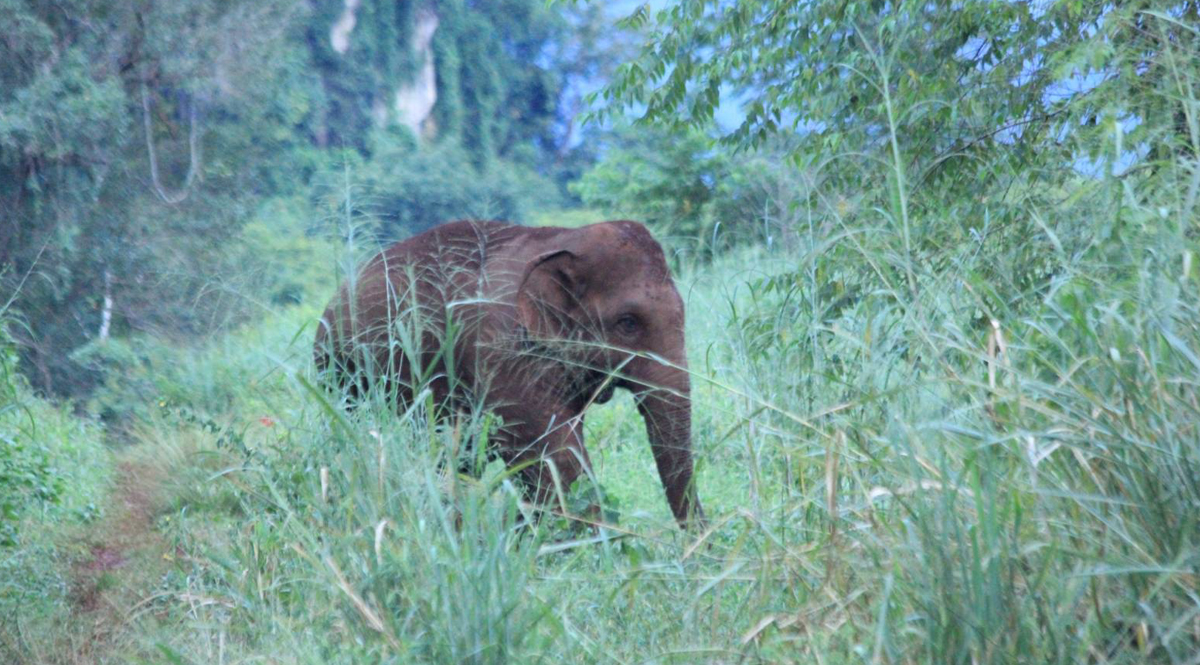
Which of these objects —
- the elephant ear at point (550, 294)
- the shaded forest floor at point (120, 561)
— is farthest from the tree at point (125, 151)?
the elephant ear at point (550, 294)

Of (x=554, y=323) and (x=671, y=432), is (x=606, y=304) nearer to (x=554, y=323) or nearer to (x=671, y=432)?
(x=554, y=323)

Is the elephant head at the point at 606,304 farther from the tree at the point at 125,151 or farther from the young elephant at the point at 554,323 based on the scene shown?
the tree at the point at 125,151

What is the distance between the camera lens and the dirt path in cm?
500

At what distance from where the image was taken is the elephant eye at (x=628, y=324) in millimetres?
6387

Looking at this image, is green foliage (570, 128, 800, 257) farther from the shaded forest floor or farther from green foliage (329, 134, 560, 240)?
the shaded forest floor

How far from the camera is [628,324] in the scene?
21.0 ft

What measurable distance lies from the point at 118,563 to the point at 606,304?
2677 mm

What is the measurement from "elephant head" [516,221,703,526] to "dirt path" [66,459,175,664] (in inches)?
81.0

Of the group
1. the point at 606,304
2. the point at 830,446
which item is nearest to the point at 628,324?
the point at 606,304

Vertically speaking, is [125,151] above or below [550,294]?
above

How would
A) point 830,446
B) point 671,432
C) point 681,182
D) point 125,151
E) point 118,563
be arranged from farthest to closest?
point 681,182 → point 125,151 → point 118,563 → point 671,432 → point 830,446

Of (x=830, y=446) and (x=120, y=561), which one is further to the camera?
(x=120, y=561)

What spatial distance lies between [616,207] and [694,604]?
567 inches

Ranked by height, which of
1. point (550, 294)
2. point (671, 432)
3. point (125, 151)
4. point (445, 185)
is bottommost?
point (671, 432)
